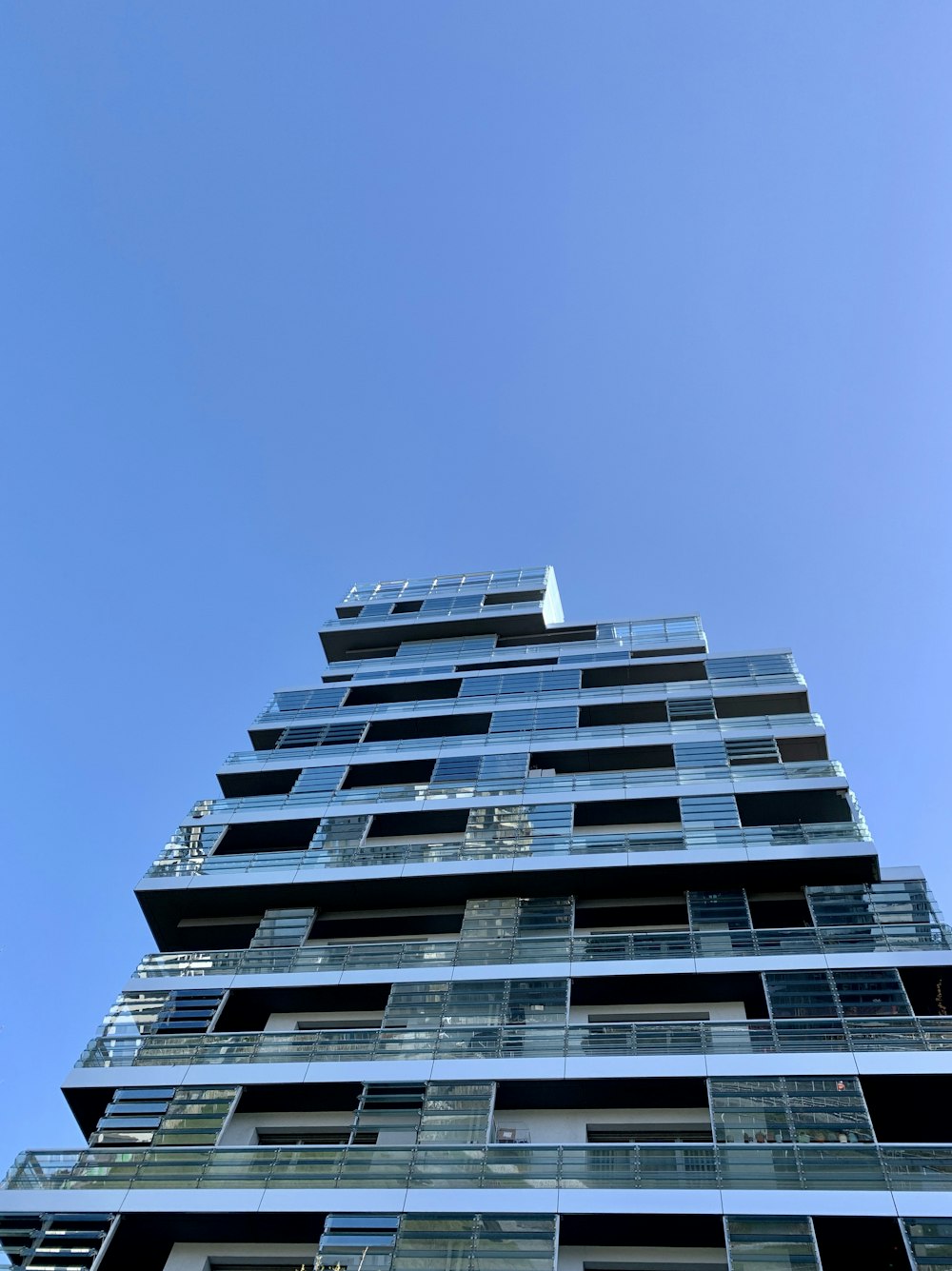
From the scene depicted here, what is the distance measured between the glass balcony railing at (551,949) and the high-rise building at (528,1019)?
0.08 meters

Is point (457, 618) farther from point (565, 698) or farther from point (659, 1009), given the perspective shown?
point (659, 1009)

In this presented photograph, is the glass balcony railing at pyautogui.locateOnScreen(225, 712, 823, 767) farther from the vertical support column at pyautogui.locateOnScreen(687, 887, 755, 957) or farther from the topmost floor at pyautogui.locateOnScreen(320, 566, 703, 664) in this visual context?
the topmost floor at pyautogui.locateOnScreen(320, 566, 703, 664)

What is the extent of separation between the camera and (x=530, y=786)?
104 ft

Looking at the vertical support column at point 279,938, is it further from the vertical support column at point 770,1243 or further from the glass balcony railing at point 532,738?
the vertical support column at point 770,1243

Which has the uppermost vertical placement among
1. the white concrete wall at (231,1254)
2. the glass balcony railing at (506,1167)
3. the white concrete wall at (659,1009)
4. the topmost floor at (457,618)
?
the topmost floor at (457,618)

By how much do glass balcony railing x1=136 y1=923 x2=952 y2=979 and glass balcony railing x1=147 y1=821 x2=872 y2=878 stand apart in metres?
2.73

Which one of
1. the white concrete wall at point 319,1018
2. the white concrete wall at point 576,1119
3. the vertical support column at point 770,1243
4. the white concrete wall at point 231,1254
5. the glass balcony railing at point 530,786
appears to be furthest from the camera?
the glass balcony railing at point 530,786

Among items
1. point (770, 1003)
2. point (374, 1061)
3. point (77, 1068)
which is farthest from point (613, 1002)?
point (77, 1068)

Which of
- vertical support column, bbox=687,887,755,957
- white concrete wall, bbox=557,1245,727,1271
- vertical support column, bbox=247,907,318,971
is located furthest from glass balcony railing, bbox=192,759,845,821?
white concrete wall, bbox=557,1245,727,1271

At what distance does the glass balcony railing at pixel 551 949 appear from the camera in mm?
24219

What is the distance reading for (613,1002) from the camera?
25188 millimetres

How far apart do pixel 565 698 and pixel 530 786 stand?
6234 mm

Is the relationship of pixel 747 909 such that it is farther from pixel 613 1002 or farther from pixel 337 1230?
pixel 337 1230

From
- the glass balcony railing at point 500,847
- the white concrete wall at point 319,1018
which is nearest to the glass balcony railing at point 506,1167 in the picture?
Result: the white concrete wall at point 319,1018
